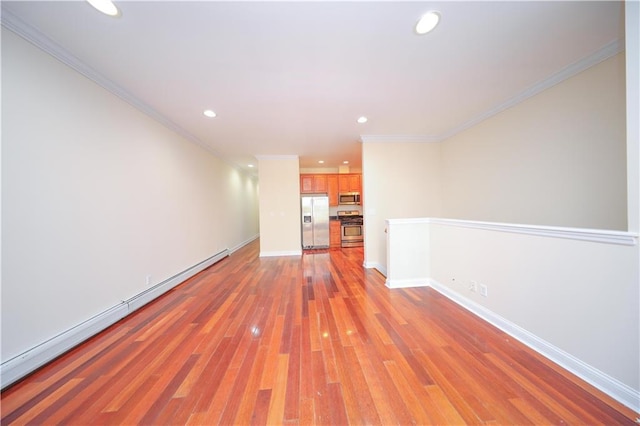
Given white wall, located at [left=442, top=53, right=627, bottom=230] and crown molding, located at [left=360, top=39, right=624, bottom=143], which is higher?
crown molding, located at [left=360, top=39, right=624, bottom=143]

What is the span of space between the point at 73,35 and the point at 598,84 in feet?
15.5

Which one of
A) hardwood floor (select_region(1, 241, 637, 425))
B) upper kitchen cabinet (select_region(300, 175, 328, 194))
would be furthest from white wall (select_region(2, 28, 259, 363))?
upper kitchen cabinet (select_region(300, 175, 328, 194))

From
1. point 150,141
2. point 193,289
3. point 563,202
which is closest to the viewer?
point 563,202

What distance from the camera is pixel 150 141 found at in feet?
9.03

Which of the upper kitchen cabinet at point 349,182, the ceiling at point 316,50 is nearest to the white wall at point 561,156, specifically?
the ceiling at point 316,50

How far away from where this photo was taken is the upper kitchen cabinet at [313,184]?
6.05m

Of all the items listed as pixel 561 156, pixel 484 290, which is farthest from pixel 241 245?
pixel 561 156

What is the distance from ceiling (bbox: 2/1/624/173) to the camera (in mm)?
1415

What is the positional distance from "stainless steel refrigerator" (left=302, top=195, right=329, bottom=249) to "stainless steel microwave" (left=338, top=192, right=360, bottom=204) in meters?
0.60

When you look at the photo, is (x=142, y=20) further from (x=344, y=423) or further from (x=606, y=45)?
(x=606, y=45)

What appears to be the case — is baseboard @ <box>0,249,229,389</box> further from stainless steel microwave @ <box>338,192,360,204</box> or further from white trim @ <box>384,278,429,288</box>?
stainless steel microwave @ <box>338,192,360,204</box>

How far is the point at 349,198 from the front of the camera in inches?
248

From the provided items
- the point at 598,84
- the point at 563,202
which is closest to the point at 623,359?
the point at 563,202

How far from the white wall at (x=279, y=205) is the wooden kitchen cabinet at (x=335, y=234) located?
122 centimetres
